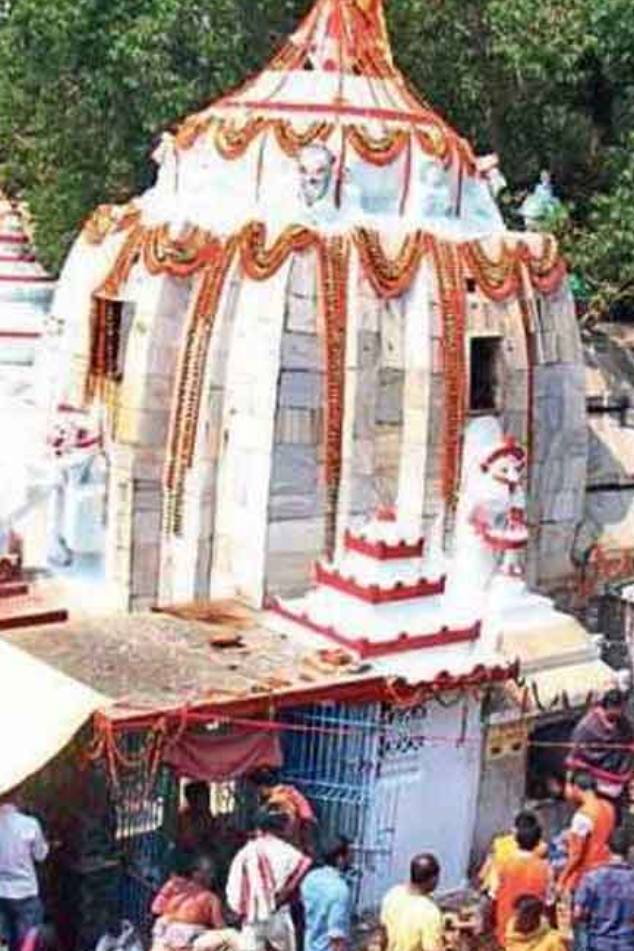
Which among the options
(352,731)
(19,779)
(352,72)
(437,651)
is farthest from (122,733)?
(352,72)

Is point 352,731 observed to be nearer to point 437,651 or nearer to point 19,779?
point 437,651

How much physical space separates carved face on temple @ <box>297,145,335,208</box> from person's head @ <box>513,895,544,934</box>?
251 inches

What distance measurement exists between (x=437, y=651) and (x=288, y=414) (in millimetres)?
2227

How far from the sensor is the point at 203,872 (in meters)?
9.27

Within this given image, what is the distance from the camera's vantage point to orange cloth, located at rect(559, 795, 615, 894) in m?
10.2

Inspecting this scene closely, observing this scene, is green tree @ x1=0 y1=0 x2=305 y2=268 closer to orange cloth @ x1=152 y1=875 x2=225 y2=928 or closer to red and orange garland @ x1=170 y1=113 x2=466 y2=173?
red and orange garland @ x1=170 y1=113 x2=466 y2=173

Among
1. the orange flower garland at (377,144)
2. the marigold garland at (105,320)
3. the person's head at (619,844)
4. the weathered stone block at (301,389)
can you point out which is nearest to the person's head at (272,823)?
the person's head at (619,844)

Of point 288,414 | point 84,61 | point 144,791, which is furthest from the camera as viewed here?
point 84,61

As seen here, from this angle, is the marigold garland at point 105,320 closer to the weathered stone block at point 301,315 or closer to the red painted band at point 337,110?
the red painted band at point 337,110

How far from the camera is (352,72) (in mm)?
14289

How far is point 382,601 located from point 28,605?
8.57 ft

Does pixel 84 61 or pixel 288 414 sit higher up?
pixel 84 61

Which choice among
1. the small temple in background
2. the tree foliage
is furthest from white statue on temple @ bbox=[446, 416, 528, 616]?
the small temple in background

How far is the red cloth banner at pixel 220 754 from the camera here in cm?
1024
